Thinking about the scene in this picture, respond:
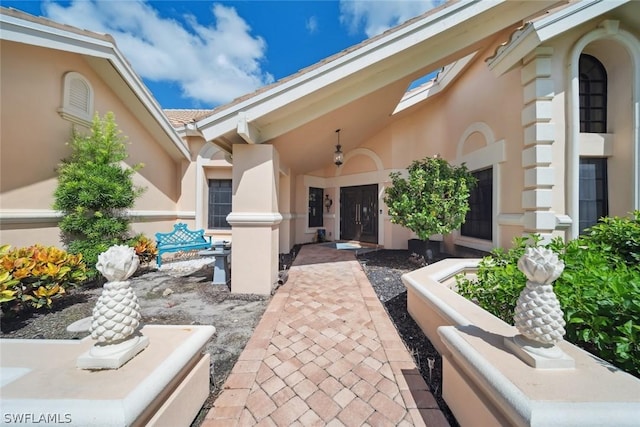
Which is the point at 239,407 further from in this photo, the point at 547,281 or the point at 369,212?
the point at 369,212

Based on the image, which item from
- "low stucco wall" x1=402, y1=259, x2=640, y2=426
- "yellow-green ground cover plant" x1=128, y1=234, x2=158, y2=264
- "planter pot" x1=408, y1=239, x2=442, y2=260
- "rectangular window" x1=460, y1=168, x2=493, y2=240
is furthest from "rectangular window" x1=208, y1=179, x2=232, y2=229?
"low stucco wall" x1=402, y1=259, x2=640, y2=426

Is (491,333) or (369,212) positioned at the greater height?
(369,212)

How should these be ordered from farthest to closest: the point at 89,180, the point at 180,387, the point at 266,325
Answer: the point at 89,180 < the point at 266,325 < the point at 180,387

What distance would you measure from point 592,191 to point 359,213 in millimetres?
6309

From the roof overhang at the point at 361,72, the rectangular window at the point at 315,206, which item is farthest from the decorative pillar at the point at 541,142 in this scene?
the rectangular window at the point at 315,206

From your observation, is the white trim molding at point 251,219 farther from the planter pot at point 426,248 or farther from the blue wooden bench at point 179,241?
the planter pot at point 426,248

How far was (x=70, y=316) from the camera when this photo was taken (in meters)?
3.52

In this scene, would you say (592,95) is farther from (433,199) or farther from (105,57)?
(105,57)

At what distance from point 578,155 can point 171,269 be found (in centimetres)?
Result: 932

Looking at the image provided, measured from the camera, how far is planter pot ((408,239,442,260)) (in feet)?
21.5

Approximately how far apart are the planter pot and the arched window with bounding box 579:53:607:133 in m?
3.94

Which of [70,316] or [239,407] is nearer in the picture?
[239,407]

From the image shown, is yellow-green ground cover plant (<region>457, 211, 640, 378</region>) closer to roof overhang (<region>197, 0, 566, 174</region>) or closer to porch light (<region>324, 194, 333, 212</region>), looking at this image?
roof overhang (<region>197, 0, 566, 174</region>)

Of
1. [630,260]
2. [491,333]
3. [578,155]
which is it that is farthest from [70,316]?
[578,155]
